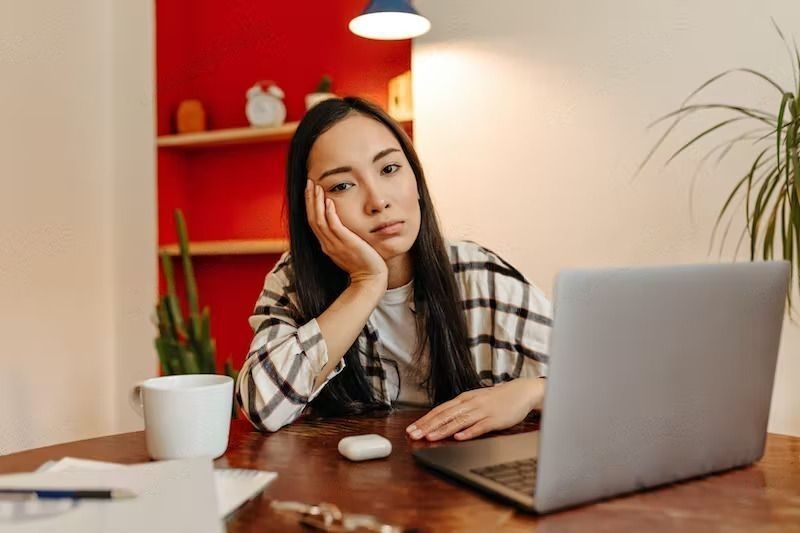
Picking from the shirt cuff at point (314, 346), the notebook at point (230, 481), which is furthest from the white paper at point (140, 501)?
the shirt cuff at point (314, 346)

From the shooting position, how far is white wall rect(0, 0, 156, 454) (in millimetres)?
2645

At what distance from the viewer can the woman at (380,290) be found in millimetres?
1270

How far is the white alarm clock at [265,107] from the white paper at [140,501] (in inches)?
91.6

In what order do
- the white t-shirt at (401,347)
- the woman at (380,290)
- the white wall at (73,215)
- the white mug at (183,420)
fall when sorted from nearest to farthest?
the white mug at (183,420)
the woman at (380,290)
the white t-shirt at (401,347)
the white wall at (73,215)

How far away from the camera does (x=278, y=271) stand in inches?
57.7

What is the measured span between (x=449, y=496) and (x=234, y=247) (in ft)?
7.83

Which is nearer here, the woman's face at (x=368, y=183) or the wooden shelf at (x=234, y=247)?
the woman's face at (x=368, y=183)

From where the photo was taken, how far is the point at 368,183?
1314 millimetres

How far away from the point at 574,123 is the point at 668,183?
1.19 feet

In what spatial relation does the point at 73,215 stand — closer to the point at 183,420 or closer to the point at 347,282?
the point at 347,282

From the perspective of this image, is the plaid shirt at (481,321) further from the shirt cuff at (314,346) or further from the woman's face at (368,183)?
the woman's face at (368,183)

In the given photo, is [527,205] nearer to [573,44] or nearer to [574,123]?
[574,123]

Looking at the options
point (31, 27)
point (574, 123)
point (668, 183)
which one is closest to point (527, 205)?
point (574, 123)

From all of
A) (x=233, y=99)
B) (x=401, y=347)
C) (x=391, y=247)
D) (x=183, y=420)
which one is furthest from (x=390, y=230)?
(x=233, y=99)
